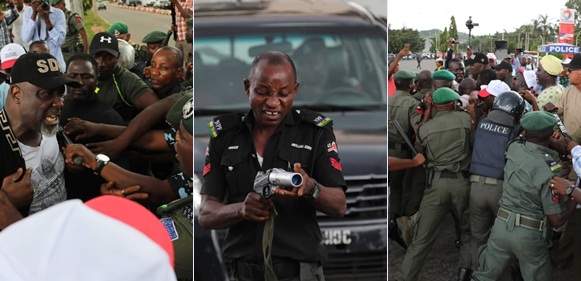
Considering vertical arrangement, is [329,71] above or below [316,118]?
above

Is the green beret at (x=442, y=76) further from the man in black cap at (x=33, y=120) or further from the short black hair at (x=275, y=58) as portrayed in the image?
the man in black cap at (x=33, y=120)

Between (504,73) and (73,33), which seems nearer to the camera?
(73,33)

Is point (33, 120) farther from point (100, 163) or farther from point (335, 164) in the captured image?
point (335, 164)

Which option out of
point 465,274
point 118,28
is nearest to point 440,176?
point 465,274

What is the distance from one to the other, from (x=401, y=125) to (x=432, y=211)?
2.56 feet

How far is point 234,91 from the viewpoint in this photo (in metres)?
3.04

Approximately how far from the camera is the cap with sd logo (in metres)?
3.13

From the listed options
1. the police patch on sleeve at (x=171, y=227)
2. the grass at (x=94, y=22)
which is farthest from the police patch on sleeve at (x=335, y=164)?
the grass at (x=94, y=22)

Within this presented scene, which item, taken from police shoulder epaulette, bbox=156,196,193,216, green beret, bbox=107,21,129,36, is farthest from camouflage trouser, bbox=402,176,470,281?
green beret, bbox=107,21,129,36

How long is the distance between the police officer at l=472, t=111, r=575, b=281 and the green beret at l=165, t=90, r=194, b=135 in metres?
2.02

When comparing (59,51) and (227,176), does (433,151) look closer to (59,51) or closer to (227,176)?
(227,176)

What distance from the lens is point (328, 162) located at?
10.0ft

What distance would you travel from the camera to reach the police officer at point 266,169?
3.03 m

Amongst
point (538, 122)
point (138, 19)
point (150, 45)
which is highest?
point (138, 19)
